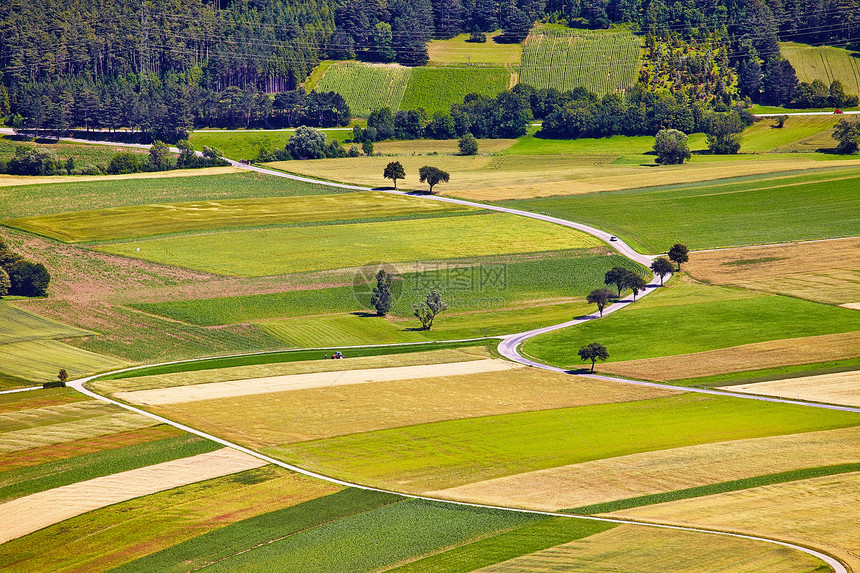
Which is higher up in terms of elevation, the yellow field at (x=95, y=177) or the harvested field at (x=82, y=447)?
the yellow field at (x=95, y=177)

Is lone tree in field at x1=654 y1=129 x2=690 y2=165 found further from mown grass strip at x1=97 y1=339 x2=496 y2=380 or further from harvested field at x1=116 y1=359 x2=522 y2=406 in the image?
harvested field at x1=116 y1=359 x2=522 y2=406

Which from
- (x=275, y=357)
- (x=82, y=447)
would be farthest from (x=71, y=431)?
(x=275, y=357)

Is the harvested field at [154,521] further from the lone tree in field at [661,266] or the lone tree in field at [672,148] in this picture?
the lone tree in field at [672,148]

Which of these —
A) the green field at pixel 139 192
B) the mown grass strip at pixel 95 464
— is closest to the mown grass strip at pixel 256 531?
the mown grass strip at pixel 95 464

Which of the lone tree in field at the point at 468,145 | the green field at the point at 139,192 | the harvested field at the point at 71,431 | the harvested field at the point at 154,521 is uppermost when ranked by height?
the lone tree in field at the point at 468,145

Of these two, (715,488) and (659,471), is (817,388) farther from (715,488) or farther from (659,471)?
(715,488)

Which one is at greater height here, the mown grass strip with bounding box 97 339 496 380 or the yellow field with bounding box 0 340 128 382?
the yellow field with bounding box 0 340 128 382

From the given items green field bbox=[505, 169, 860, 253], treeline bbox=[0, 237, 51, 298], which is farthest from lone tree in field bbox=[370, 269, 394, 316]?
green field bbox=[505, 169, 860, 253]
